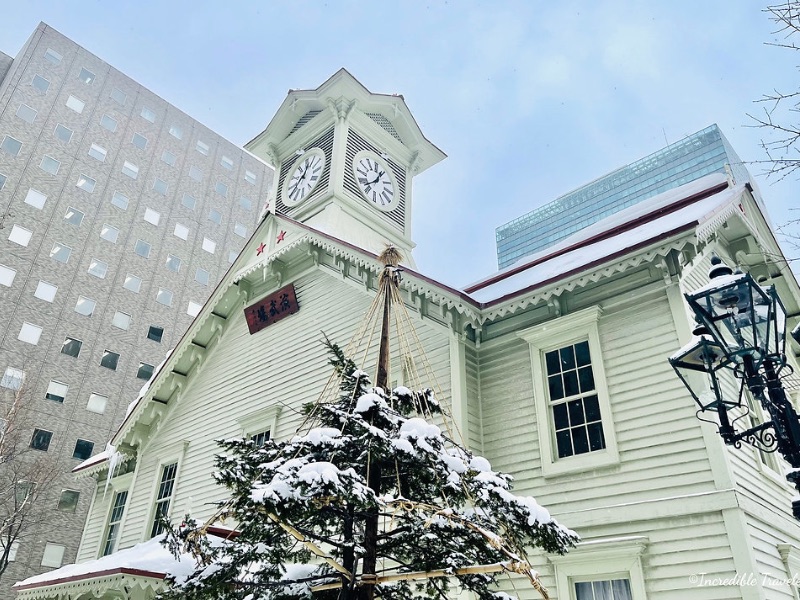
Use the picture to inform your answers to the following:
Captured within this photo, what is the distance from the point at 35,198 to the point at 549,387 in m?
38.2

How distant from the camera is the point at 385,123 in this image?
18.7 metres

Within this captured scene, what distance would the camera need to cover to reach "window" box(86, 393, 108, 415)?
114ft

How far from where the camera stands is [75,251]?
124ft

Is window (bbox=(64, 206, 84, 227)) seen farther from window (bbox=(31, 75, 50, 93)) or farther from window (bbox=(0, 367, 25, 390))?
window (bbox=(0, 367, 25, 390))

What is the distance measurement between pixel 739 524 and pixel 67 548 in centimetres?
3430

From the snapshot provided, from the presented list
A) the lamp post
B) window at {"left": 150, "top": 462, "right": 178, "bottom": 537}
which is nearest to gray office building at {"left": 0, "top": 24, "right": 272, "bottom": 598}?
window at {"left": 150, "top": 462, "right": 178, "bottom": 537}

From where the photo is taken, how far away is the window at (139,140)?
44.7m

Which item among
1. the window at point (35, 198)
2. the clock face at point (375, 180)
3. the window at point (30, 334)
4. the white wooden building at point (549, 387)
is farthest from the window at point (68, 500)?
the clock face at point (375, 180)

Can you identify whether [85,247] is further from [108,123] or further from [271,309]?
[271,309]

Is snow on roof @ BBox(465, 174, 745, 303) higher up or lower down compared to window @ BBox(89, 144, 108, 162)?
lower down

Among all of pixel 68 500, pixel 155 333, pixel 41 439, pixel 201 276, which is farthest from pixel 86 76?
pixel 68 500

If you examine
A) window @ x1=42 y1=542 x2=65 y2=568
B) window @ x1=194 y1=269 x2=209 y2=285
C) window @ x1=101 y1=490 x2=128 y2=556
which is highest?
window @ x1=194 y1=269 x2=209 y2=285

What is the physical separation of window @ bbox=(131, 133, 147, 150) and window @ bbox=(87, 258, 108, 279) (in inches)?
426

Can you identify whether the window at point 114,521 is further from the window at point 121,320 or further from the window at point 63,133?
the window at point 63,133
